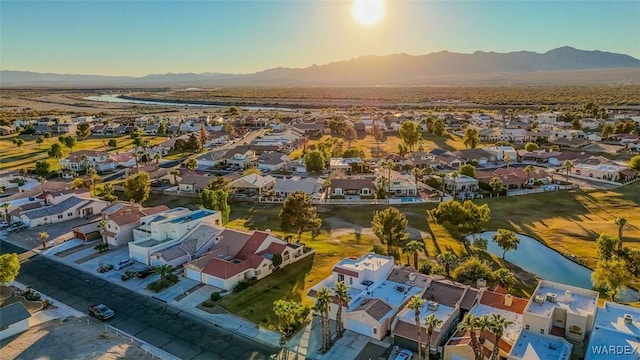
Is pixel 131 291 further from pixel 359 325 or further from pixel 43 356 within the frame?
pixel 359 325

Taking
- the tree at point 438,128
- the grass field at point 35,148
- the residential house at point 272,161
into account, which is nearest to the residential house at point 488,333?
the residential house at point 272,161

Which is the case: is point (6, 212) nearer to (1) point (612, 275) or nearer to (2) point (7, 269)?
(2) point (7, 269)

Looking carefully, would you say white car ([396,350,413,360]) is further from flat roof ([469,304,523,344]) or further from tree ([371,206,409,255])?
tree ([371,206,409,255])

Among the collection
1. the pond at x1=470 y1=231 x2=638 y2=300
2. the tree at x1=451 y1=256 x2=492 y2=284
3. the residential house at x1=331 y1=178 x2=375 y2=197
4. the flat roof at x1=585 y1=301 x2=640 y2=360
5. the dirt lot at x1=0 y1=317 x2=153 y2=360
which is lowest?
the pond at x1=470 y1=231 x2=638 y2=300

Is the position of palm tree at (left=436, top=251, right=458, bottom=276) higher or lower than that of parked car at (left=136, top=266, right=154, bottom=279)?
higher

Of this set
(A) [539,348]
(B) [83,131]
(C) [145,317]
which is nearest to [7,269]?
(C) [145,317]

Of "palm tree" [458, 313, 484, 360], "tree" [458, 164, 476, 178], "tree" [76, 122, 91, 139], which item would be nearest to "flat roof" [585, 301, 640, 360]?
"palm tree" [458, 313, 484, 360]

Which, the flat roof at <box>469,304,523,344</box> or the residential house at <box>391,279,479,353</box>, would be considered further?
the residential house at <box>391,279,479,353</box>
